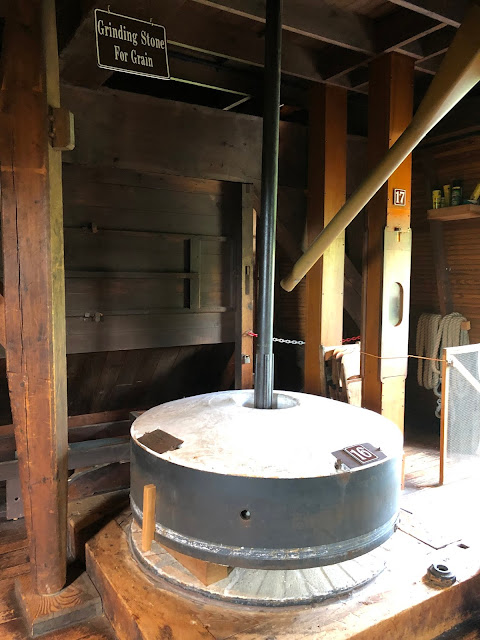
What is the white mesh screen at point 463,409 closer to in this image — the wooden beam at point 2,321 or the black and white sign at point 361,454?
the black and white sign at point 361,454

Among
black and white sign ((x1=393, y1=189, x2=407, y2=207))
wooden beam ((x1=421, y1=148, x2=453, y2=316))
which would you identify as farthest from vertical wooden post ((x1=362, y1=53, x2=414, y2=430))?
wooden beam ((x1=421, y1=148, x2=453, y2=316))

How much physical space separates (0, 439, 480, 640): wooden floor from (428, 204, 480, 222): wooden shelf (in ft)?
6.04

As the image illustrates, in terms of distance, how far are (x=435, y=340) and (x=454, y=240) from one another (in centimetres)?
85

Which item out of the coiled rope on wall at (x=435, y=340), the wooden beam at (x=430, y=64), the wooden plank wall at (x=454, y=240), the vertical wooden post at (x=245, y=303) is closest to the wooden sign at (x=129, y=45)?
the vertical wooden post at (x=245, y=303)

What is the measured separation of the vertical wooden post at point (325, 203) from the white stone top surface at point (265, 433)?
0.85 m

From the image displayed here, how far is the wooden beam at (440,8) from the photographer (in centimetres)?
230

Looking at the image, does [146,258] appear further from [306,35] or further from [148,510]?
[148,510]

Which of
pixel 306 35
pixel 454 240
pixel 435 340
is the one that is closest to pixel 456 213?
pixel 454 240

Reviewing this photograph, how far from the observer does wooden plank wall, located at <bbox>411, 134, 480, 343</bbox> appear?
4.05 metres

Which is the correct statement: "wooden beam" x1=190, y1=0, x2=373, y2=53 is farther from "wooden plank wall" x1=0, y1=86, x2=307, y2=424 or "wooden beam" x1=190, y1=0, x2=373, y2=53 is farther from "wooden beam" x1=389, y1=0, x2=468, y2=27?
"wooden plank wall" x1=0, y1=86, x2=307, y2=424

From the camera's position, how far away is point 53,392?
207 cm

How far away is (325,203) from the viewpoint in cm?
323

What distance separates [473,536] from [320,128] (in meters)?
2.46

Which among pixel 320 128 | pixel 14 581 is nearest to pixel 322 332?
pixel 320 128
